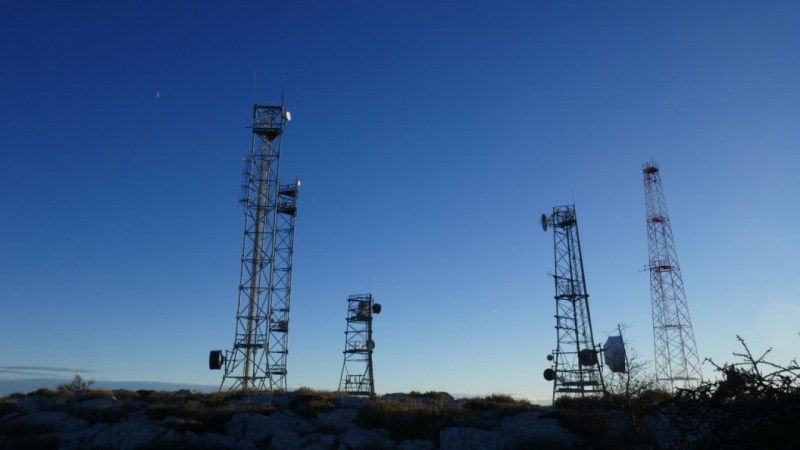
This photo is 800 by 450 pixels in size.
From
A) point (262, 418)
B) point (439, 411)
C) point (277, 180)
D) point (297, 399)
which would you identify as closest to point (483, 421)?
point (439, 411)

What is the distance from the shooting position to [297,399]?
2406cm

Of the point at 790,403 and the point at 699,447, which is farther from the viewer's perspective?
the point at 699,447

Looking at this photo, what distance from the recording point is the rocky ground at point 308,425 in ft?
53.3

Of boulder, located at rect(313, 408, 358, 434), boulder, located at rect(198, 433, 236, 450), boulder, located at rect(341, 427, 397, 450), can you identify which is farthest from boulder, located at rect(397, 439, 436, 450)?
boulder, located at rect(198, 433, 236, 450)

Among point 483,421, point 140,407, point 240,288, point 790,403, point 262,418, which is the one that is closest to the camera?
point 790,403

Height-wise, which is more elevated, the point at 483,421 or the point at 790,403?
the point at 790,403

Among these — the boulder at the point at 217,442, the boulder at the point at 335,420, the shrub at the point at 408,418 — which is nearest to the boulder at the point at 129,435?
the boulder at the point at 217,442

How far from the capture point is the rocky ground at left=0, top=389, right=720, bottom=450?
1625 cm

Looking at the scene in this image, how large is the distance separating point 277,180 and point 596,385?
24.5m

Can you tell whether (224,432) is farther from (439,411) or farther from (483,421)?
(483,421)

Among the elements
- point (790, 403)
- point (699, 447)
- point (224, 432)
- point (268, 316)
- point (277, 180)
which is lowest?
point (224, 432)

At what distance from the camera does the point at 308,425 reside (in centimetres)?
1945

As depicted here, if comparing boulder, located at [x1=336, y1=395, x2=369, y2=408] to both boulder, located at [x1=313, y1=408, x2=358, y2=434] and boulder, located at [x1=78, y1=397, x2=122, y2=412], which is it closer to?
boulder, located at [x1=313, y1=408, x2=358, y2=434]

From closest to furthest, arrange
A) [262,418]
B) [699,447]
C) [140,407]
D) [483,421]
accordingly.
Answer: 1. [699,447]
2. [483,421]
3. [262,418]
4. [140,407]
